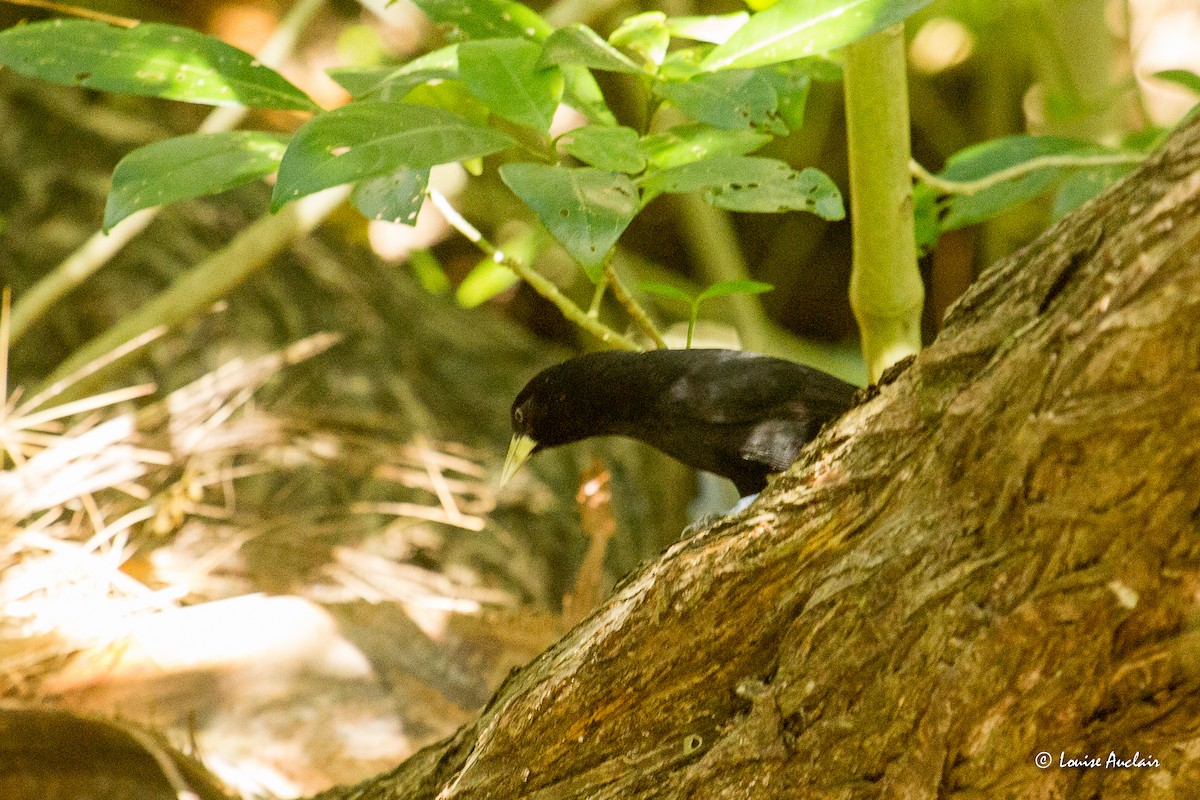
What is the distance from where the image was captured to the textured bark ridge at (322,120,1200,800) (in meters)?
0.92

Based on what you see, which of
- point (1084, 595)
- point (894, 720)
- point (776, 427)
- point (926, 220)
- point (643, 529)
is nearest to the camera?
point (1084, 595)

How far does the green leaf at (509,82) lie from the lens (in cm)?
121

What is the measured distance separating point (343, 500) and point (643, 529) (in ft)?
3.54

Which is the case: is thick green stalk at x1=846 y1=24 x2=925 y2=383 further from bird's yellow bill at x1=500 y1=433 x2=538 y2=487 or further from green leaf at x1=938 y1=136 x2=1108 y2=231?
bird's yellow bill at x1=500 y1=433 x2=538 y2=487

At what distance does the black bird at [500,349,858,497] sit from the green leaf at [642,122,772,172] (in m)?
0.53

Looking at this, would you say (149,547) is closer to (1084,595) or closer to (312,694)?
(312,694)

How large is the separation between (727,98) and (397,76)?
1.39 feet

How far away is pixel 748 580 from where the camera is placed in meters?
1.18

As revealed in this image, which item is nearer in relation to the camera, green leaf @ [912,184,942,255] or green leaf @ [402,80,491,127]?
green leaf @ [402,80,491,127]

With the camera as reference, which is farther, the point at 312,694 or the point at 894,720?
the point at 312,694

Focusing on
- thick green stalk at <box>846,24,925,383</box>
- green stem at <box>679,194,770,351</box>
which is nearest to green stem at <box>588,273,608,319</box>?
thick green stalk at <box>846,24,925,383</box>

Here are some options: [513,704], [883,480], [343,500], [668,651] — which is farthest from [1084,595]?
[343,500]

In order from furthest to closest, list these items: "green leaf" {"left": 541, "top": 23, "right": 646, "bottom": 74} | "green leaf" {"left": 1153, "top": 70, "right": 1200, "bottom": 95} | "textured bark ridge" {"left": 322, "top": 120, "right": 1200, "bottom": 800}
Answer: "green leaf" {"left": 1153, "top": 70, "right": 1200, "bottom": 95} < "green leaf" {"left": 541, "top": 23, "right": 646, "bottom": 74} < "textured bark ridge" {"left": 322, "top": 120, "right": 1200, "bottom": 800}

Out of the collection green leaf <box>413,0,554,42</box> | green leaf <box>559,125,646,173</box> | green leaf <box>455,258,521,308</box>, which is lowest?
green leaf <box>455,258,521,308</box>
